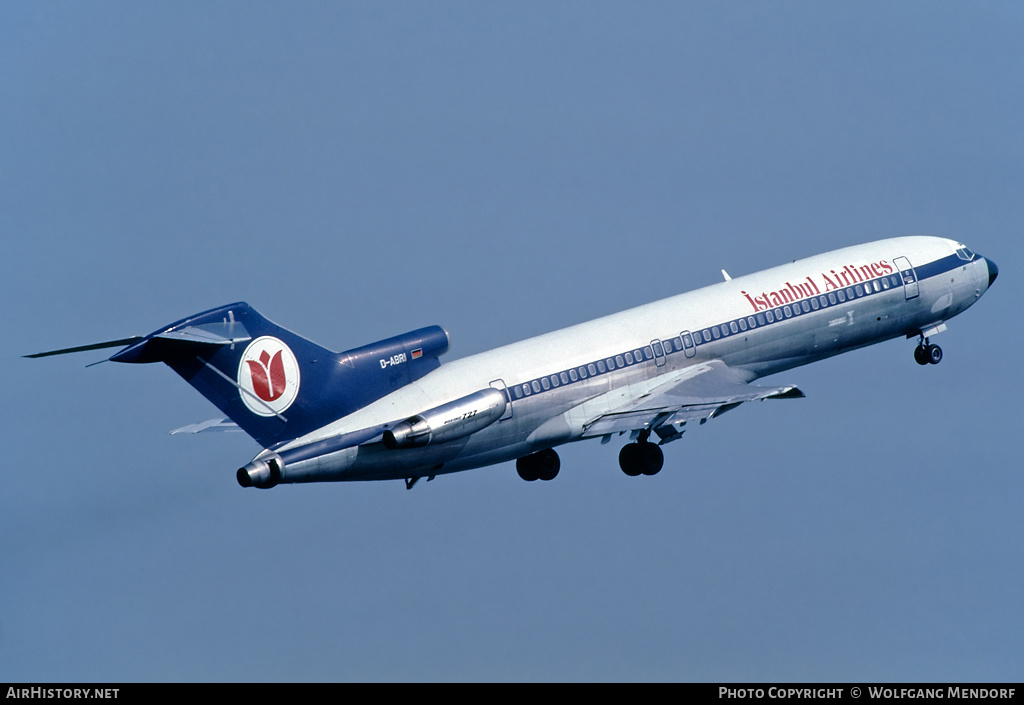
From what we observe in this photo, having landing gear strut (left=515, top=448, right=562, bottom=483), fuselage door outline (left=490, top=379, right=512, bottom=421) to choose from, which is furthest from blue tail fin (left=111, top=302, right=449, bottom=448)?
landing gear strut (left=515, top=448, right=562, bottom=483)

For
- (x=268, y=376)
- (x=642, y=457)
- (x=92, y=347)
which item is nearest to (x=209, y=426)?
(x=268, y=376)

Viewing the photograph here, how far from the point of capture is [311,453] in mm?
50594

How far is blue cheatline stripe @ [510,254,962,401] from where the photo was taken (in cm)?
5522

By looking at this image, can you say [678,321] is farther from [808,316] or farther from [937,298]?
[937,298]

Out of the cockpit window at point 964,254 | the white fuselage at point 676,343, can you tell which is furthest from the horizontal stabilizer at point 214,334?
the cockpit window at point 964,254

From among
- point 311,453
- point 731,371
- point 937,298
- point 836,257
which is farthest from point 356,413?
point 937,298

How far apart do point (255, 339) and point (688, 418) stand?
13408 millimetres

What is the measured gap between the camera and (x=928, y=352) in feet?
216

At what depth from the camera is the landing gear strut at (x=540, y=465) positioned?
5869 cm

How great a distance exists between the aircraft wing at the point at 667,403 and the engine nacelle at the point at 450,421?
3514mm

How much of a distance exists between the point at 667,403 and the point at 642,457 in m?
2.24

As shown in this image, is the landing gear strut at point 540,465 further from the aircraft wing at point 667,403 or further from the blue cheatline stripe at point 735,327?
the blue cheatline stripe at point 735,327

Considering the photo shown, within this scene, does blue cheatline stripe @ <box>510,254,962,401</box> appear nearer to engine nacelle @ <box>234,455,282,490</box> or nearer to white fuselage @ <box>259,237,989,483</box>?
white fuselage @ <box>259,237,989,483</box>
